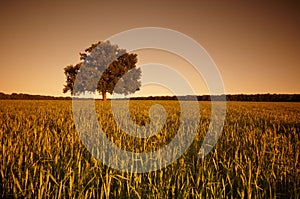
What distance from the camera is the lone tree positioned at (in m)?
40.2

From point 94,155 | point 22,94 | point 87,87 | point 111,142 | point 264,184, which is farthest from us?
point 22,94

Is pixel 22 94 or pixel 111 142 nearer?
pixel 111 142

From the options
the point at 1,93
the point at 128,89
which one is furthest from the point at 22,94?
the point at 128,89

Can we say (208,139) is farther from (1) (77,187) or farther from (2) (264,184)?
(1) (77,187)

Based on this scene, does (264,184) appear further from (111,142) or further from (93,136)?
(93,136)

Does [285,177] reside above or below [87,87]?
below

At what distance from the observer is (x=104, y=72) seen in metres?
41.3

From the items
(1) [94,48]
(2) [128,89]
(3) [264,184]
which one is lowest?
(3) [264,184]

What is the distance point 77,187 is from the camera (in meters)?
2.21

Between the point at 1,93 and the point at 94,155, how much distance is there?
68.0 m

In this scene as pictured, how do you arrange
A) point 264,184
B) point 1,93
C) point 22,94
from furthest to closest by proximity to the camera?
point 22,94, point 1,93, point 264,184

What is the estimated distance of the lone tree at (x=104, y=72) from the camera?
4022 centimetres

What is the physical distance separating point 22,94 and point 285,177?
7316 cm

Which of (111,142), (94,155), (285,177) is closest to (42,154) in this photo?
(94,155)
